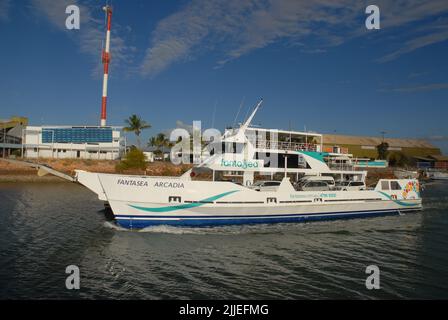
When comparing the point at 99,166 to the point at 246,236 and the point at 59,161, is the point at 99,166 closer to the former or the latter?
the point at 59,161

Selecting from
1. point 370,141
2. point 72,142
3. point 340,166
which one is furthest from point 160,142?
point 370,141

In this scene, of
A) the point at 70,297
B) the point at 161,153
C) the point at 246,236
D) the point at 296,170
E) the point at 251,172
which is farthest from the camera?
the point at 161,153

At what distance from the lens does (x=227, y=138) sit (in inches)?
846

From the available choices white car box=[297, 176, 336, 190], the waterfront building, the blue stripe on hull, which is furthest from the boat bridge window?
the waterfront building

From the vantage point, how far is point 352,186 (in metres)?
24.5

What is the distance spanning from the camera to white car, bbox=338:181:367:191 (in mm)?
23763

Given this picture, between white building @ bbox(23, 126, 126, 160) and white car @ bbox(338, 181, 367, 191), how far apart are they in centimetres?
5579

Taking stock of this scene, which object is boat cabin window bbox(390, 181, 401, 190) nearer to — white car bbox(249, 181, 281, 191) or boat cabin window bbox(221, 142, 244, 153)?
white car bbox(249, 181, 281, 191)

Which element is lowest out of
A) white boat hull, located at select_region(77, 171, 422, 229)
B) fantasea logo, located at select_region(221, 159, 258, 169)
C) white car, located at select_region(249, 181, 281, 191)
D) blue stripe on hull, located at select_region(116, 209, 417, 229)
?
blue stripe on hull, located at select_region(116, 209, 417, 229)

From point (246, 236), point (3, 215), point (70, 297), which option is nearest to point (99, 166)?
point (3, 215)

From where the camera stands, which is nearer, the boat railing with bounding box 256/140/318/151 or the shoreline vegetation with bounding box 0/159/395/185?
the boat railing with bounding box 256/140/318/151

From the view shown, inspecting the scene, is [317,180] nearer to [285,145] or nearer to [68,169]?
[285,145]
